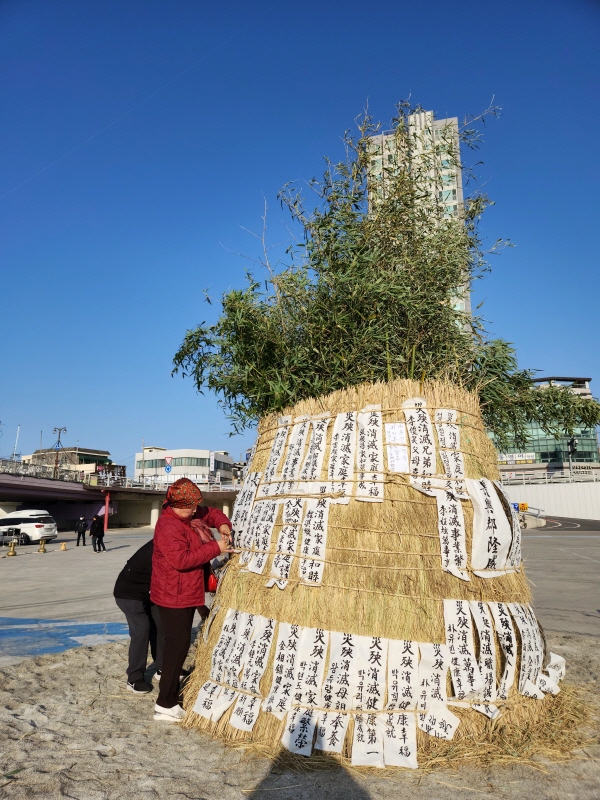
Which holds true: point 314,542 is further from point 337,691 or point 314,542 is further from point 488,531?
point 488,531

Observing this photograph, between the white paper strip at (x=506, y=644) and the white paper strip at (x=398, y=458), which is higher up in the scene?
the white paper strip at (x=398, y=458)

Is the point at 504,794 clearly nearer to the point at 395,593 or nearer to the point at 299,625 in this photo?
the point at 395,593

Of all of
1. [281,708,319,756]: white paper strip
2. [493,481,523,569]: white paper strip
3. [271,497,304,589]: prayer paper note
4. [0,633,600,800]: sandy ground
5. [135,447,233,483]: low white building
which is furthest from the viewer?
[135,447,233,483]: low white building

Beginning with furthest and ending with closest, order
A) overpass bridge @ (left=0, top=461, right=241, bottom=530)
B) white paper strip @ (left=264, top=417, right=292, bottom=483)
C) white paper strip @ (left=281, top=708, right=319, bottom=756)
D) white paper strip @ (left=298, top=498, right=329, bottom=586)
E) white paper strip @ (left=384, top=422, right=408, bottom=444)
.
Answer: overpass bridge @ (left=0, top=461, right=241, bottom=530)
white paper strip @ (left=264, top=417, right=292, bottom=483)
white paper strip @ (left=384, top=422, right=408, bottom=444)
white paper strip @ (left=298, top=498, right=329, bottom=586)
white paper strip @ (left=281, top=708, right=319, bottom=756)

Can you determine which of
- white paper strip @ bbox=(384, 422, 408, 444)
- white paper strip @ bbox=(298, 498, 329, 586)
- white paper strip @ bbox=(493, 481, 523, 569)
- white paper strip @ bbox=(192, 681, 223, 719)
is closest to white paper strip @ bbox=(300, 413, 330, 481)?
white paper strip @ bbox=(298, 498, 329, 586)

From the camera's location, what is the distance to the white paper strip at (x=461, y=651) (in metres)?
3.61

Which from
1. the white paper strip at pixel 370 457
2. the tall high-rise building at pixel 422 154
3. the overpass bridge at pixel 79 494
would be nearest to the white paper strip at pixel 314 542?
the white paper strip at pixel 370 457

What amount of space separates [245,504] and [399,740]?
2253 millimetres

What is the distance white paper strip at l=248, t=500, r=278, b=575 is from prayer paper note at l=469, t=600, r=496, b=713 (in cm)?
157

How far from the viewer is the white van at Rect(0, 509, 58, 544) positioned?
84.7 feet

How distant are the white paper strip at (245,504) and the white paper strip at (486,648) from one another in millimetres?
1979

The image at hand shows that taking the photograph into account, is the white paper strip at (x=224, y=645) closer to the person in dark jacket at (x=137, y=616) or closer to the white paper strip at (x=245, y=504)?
the white paper strip at (x=245, y=504)

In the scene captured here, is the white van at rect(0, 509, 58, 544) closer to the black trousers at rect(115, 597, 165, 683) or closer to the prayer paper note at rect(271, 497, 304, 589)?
the black trousers at rect(115, 597, 165, 683)

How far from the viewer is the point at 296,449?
4578 millimetres
